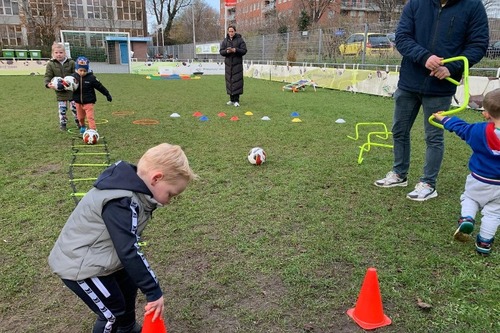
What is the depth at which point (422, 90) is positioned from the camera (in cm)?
394

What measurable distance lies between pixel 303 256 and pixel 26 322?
1.91 metres

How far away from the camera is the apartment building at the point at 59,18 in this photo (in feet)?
148

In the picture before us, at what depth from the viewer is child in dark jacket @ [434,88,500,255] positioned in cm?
296

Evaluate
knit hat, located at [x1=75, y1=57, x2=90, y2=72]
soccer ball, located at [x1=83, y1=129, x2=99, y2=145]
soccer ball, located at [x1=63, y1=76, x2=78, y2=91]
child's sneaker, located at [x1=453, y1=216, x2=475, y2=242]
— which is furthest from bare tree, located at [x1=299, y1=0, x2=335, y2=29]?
child's sneaker, located at [x1=453, y1=216, x2=475, y2=242]

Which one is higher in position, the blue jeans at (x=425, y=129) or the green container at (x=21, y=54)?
the green container at (x=21, y=54)

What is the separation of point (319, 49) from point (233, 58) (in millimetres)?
7969

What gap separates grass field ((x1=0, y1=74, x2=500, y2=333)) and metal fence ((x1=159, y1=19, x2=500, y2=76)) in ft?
20.7

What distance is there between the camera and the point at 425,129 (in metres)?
4.11

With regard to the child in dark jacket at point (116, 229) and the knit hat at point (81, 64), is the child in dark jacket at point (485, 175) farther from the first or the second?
the knit hat at point (81, 64)

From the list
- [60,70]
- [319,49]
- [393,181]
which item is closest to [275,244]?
[393,181]

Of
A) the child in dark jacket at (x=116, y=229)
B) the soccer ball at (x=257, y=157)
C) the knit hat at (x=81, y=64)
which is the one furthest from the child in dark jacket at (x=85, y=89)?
the child in dark jacket at (x=116, y=229)

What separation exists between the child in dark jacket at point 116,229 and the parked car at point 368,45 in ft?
44.1

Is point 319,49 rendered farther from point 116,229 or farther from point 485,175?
point 116,229

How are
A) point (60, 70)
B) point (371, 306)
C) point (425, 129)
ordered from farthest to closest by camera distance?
point (60, 70) → point (425, 129) → point (371, 306)
